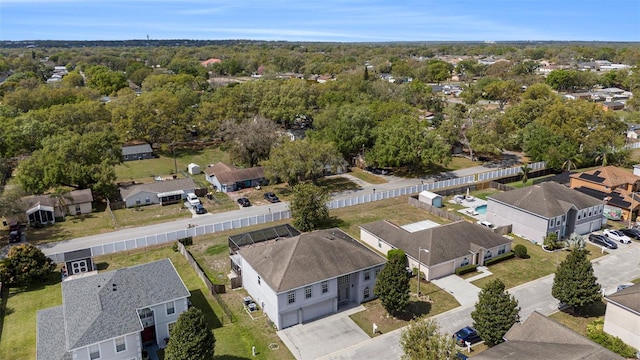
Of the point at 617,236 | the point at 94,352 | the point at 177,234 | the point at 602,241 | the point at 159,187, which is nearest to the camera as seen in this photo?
the point at 94,352

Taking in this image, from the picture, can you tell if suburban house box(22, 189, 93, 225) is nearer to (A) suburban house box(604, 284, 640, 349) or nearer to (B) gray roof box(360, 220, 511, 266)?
(B) gray roof box(360, 220, 511, 266)

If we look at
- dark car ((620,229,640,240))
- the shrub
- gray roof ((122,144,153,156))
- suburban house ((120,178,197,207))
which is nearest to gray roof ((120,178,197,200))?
suburban house ((120,178,197,207))

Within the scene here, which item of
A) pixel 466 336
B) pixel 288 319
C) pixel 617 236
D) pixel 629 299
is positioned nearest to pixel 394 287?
pixel 466 336

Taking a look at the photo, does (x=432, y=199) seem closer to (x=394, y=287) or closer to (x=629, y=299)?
(x=394, y=287)

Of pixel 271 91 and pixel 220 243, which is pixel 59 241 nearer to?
pixel 220 243

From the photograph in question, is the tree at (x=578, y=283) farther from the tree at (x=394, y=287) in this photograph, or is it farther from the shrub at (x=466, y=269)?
the tree at (x=394, y=287)

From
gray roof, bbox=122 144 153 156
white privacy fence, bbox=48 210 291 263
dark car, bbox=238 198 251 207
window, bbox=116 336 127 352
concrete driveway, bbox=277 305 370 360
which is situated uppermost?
gray roof, bbox=122 144 153 156

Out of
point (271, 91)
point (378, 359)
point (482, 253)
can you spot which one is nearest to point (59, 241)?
point (378, 359)
